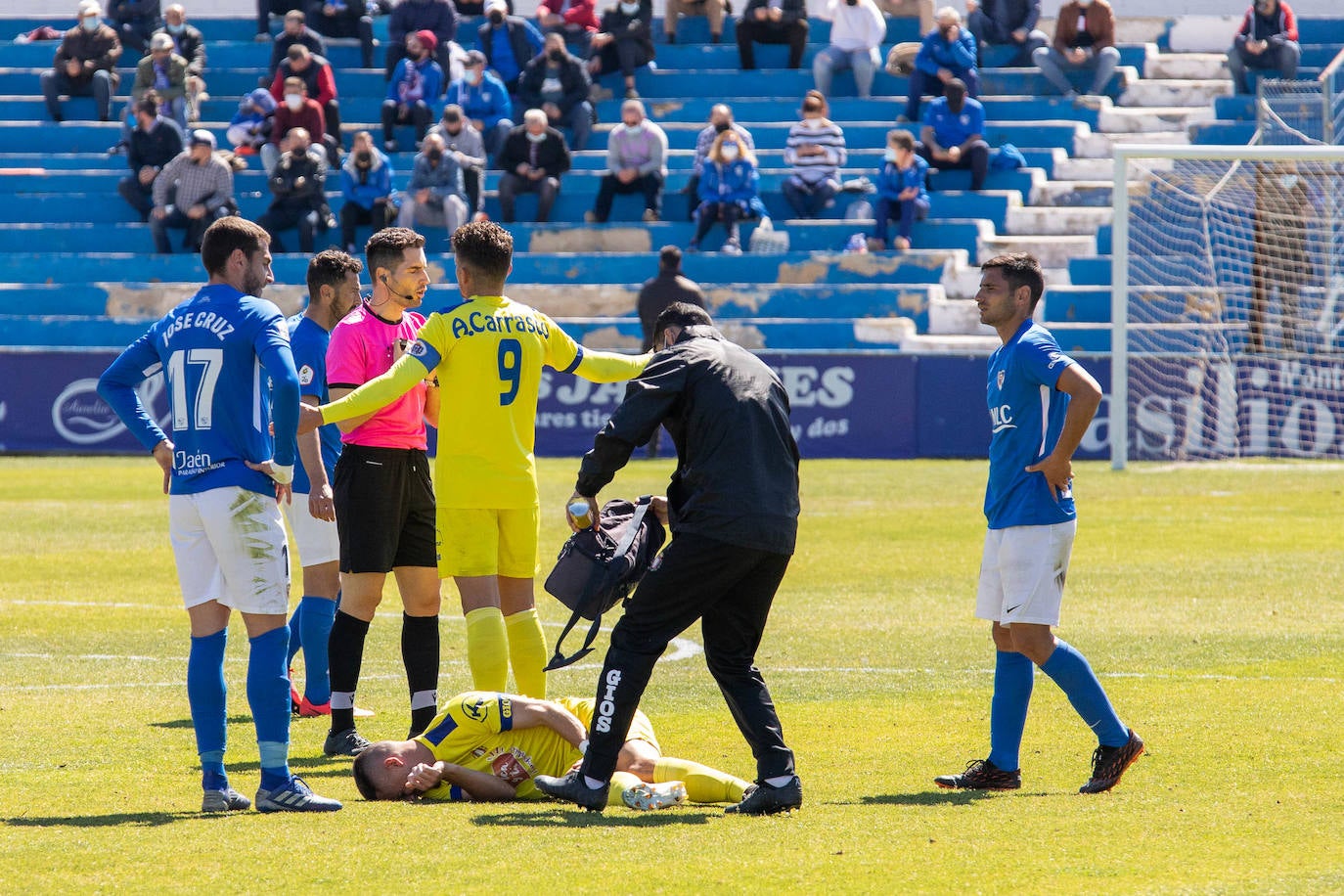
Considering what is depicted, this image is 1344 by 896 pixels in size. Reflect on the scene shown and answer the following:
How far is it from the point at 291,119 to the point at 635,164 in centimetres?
590

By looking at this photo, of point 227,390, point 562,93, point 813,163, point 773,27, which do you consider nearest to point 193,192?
point 562,93

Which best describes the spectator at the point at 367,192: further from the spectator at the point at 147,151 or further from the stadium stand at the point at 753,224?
the spectator at the point at 147,151

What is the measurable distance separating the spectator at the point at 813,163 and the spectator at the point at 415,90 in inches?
244

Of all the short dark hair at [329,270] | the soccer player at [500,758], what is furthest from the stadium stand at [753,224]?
the soccer player at [500,758]

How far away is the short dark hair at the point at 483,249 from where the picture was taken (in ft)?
24.2

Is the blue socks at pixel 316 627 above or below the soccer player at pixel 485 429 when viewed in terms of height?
below

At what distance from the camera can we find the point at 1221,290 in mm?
23703

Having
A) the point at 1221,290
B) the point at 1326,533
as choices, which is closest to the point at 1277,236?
the point at 1221,290

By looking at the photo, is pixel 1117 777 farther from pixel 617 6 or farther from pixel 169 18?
pixel 169 18

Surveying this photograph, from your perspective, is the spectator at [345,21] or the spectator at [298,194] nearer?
the spectator at [298,194]

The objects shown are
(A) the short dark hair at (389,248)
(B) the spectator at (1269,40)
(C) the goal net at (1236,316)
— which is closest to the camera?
(A) the short dark hair at (389,248)

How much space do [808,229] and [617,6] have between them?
19.6 ft

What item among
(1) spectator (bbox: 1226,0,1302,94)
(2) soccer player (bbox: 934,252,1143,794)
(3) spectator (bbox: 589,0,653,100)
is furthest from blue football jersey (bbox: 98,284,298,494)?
(1) spectator (bbox: 1226,0,1302,94)

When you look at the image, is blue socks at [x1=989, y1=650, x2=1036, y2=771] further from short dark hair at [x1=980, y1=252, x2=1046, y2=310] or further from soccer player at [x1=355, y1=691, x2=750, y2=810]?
short dark hair at [x1=980, y1=252, x2=1046, y2=310]
